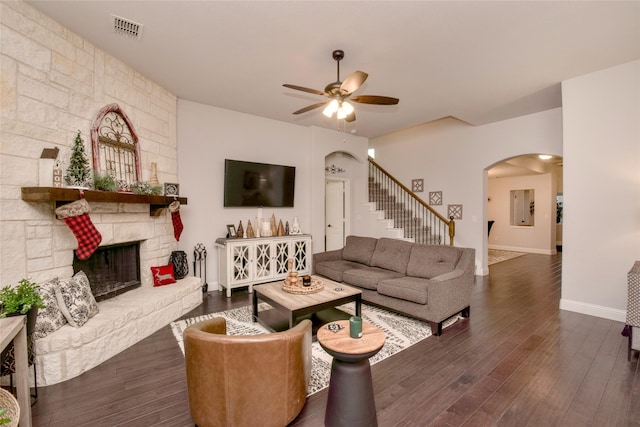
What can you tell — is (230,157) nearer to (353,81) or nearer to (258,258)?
(258,258)

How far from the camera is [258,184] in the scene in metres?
5.43

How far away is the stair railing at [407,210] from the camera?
6745mm

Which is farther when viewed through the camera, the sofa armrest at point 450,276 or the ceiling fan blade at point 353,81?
the sofa armrest at point 450,276

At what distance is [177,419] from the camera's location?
1.96 metres

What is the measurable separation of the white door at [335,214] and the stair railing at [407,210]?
3.31 feet

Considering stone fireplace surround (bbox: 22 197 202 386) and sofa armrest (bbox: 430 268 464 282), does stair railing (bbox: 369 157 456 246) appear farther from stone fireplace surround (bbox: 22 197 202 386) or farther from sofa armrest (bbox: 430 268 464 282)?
stone fireplace surround (bbox: 22 197 202 386)

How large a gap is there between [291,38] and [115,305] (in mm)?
Result: 3415

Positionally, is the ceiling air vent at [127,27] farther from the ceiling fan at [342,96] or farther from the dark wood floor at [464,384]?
the dark wood floor at [464,384]

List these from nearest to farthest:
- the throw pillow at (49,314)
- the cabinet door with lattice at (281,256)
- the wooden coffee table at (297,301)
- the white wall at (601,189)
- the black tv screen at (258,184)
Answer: the throw pillow at (49,314)
the wooden coffee table at (297,301)
the white wall at (601,189)
the black tv screen at (258,184)
the cabinet door with lattice at (281,256)

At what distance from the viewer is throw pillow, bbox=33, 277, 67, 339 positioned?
237 cm

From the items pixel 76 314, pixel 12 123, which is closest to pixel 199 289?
pixel 76 314

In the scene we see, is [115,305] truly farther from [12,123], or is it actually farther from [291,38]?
[291,38]

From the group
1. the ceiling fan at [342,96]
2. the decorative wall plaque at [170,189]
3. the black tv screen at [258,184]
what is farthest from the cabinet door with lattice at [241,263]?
the ceiling fan at [342,96]

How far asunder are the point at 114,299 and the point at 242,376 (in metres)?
2.57
